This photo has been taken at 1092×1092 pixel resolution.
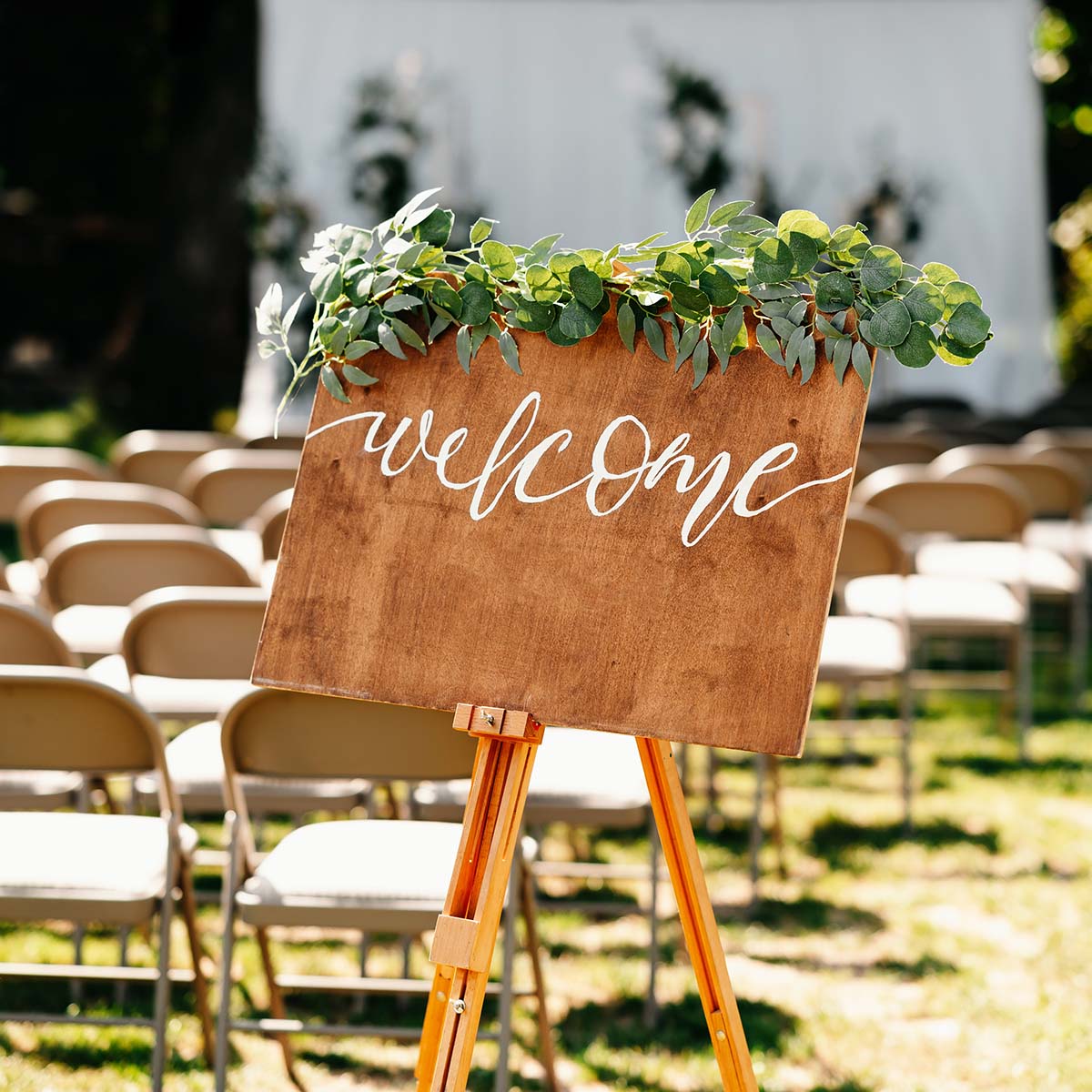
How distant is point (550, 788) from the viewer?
323 cm

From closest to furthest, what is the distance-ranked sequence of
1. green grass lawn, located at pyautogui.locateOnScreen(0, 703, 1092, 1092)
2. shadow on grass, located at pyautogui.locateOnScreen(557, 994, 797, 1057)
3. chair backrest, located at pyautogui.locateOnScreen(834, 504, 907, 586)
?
1. green grass lawn, located at pyautogui.locateOnScreen(0, 703, 1092, 1092)
2. shadow on grass, located at pyautogui.locateOnScreen(557, 994, 797, 1057)
3. chair backrest, located at pyautogui.locateOnScreen(834, 504, 907, 586)

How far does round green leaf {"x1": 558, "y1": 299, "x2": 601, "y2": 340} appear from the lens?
2.02m

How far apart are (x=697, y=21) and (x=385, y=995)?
8.39 m

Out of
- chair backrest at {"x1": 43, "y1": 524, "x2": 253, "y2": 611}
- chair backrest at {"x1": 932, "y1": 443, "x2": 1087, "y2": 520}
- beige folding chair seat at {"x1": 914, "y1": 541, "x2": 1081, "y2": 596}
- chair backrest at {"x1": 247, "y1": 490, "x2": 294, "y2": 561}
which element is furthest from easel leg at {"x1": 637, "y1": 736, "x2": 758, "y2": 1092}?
chair backrest at {"x1": 932, "y1": 443, "x2": 1087, "y2": 520}

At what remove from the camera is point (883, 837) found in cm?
453

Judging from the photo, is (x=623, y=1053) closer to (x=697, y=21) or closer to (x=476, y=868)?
(x=476, y=868)

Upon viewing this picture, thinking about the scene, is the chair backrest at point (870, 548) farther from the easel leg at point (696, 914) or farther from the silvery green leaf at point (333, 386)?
the silvery green leaf at point (333, 386)

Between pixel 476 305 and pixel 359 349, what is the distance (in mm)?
174

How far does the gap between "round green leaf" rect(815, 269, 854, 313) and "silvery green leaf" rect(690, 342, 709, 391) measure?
0.52ft

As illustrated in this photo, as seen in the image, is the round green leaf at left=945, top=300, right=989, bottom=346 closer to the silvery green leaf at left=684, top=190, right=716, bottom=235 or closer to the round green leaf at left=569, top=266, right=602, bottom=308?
the silvery green leaf at left=684, top=190, right=716, bottom=235

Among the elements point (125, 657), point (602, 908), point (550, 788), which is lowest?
point (602, 908)

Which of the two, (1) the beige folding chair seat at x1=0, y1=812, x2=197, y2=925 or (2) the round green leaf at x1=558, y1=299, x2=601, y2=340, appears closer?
(2) the round green leaf at x1=558, y1=299, x2=601, y2=340

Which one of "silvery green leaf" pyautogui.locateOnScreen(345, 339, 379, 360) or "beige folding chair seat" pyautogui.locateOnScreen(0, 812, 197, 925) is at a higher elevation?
"silvery green leaf" pyautogui.locateOnScreen(345, 339, 379, 360)

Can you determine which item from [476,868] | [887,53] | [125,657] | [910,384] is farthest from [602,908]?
[887,53]
